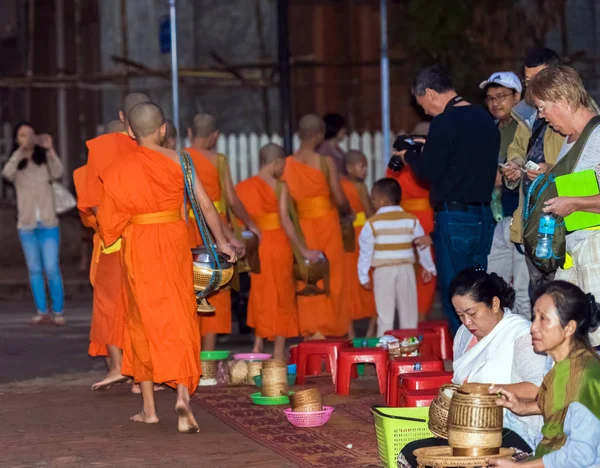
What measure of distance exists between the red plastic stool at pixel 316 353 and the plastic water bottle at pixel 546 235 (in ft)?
9.45

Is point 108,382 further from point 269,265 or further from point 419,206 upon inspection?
point 419,206

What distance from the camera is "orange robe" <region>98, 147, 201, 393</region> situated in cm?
731

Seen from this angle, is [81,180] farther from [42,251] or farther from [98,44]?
[98,44]

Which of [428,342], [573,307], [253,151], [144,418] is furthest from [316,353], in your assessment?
[253,151]

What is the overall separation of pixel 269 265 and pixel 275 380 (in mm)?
2885

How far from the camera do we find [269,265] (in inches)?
422

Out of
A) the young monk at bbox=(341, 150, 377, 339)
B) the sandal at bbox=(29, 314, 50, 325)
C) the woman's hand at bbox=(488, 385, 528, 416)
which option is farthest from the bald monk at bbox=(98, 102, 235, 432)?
the sandal at bbox=(29, 314, 50, 325)

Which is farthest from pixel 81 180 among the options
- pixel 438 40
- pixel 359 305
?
pixel 438 40

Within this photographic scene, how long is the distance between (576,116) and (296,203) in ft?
17.1

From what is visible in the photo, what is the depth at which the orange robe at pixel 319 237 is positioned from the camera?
1089cm

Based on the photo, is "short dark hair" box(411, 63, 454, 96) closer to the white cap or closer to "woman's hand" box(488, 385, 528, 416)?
the white cap

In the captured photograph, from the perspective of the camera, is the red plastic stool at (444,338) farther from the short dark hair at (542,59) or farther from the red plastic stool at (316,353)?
the short dark hair at (542,59)

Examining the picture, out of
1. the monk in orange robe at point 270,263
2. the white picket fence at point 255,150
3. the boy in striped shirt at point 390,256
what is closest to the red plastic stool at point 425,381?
the boy in striped shirt at point 390,256

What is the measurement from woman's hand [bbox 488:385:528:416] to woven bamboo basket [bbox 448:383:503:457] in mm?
29
